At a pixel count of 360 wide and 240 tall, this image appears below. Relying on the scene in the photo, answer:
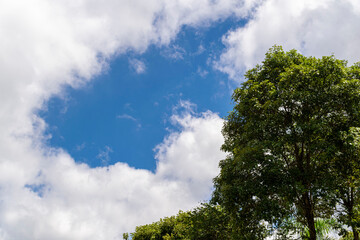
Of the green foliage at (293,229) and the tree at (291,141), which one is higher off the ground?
the tree at (291,141)

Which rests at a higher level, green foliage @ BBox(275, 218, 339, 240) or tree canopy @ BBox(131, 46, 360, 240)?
tree canopy @ BBox(131, 46, 360, 240)

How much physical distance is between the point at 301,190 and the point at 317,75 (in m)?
6.87

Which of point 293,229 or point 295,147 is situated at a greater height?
point 295,147

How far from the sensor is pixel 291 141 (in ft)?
52.0

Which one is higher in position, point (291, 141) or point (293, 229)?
point (291, 141)

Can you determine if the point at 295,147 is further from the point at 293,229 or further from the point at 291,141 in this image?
the point at 293,229

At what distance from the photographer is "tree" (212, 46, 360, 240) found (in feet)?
50.4

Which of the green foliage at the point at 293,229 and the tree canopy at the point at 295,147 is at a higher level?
the tree canopy at the point at 295,147

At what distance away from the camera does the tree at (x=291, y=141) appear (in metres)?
15.4

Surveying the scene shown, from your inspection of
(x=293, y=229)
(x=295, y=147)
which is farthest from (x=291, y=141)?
(x=293, y=229)

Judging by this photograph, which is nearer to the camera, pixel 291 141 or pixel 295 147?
pixel 291 141

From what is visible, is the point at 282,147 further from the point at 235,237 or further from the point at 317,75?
the point at 235,237

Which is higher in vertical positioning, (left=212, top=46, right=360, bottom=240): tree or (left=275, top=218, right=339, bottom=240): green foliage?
(left=212, top=46, right=360, bottom=240): tree

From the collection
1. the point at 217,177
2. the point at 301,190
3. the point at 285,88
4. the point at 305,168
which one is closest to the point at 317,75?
the point at 285,88
